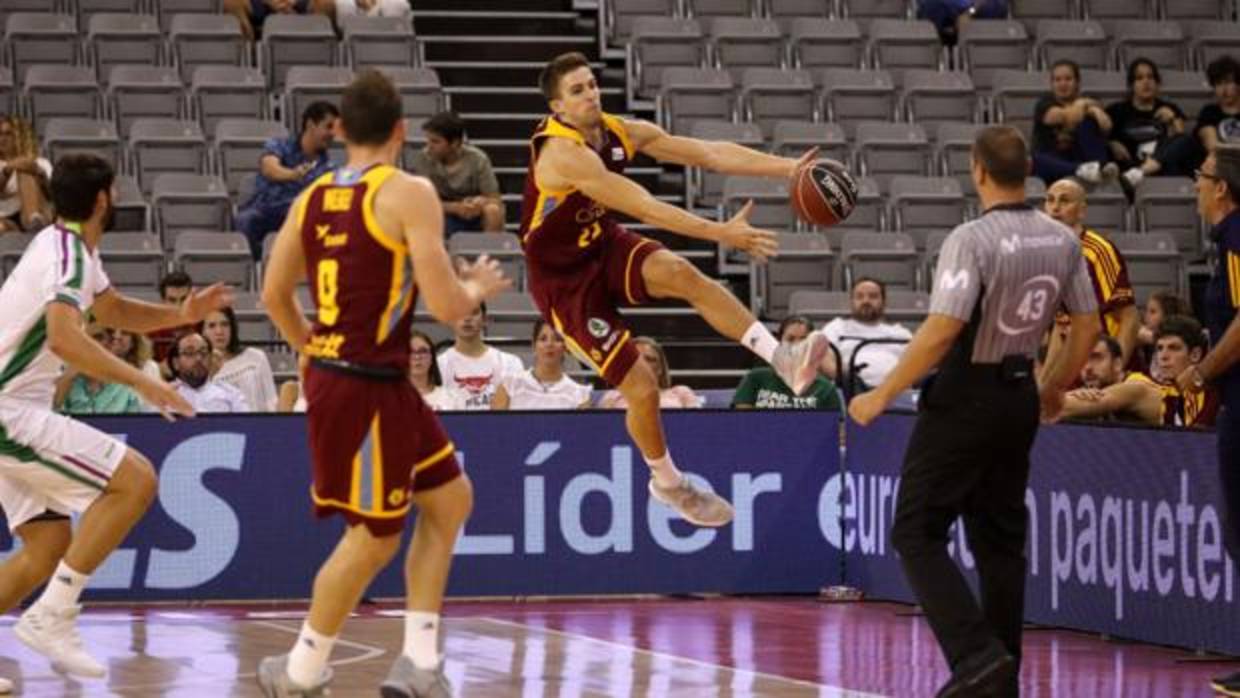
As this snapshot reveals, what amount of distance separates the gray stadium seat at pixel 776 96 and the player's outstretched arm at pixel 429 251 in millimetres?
11508

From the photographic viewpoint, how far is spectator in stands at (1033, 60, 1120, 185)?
1920cm

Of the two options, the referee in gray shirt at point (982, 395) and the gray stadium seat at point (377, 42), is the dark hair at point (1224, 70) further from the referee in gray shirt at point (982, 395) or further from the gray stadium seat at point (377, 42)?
the referee in gray shirt at point (982, 395)

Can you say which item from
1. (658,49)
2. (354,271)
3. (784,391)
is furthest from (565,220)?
(658,49)

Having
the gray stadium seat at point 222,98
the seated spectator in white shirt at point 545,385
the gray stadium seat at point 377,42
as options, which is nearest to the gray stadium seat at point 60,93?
the gray stadium seat at point 222,98

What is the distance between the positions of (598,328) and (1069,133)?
984cm

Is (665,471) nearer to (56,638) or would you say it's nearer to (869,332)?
(56,638)

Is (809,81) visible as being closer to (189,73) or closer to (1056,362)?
(189,73)

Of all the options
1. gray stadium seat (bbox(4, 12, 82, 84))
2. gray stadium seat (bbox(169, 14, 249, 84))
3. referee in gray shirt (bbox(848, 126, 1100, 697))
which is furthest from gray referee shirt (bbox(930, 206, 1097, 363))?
gray stadium seat (bbox(4, 12, 82, 84))

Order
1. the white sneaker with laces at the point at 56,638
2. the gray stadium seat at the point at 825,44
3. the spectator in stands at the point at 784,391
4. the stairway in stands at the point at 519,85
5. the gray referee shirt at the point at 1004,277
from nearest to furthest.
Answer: the gray referee shirt at the point at 1004,277 < the white sneaker with laces at the point at 56,638 < the spectator in stands at the point at 784,391 < the stairway in stands at the point at 519,85 < the gray stadium seat at the point at 825,44

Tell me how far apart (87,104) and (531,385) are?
5.21 metres

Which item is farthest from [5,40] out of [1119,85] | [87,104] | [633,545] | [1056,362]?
[1056,362]

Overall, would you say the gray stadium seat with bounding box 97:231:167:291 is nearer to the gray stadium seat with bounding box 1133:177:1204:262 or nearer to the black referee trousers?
the gray stadium seat with bounding box 1133:177:1204:262

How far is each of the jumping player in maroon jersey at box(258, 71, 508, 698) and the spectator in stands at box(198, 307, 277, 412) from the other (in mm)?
6311

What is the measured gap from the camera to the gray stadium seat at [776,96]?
19.5m
